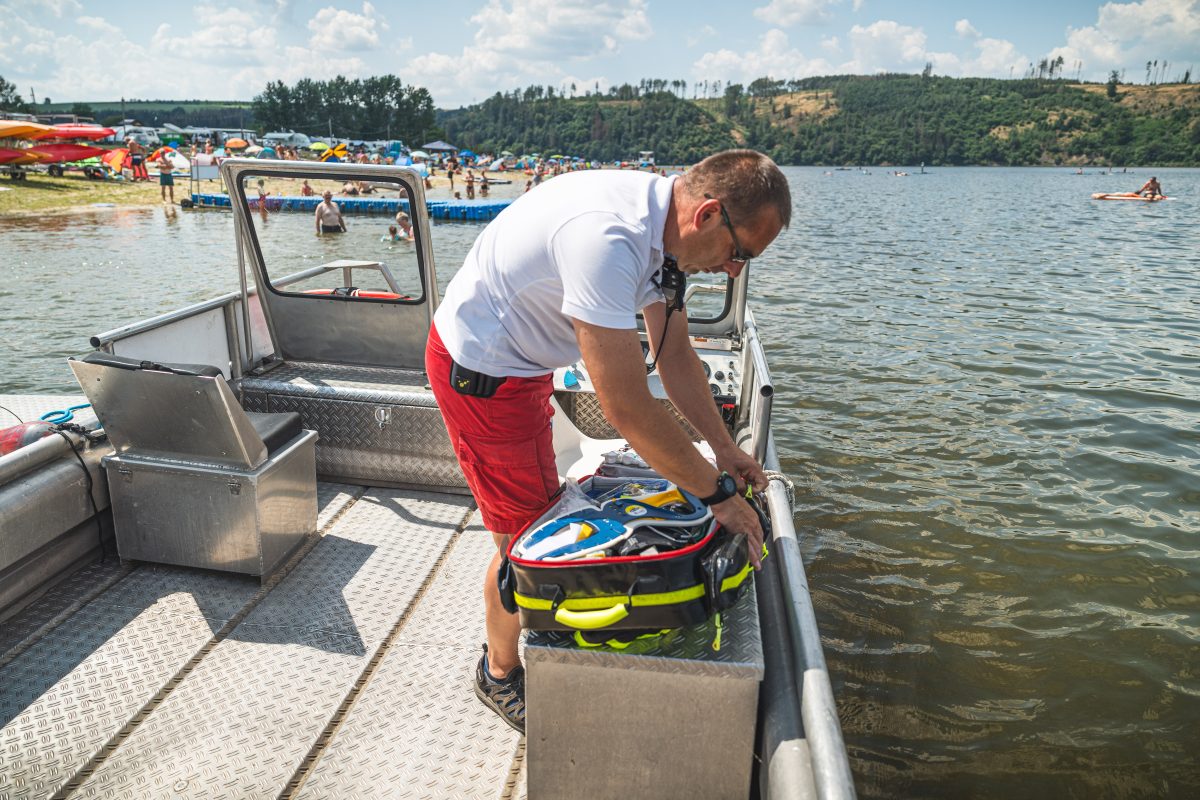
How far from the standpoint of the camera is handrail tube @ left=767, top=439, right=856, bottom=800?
5.60 ft

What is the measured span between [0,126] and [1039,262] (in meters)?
39.5

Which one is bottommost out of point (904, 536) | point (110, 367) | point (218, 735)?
point (904, 536)

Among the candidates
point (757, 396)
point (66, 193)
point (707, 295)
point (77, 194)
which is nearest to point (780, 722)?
point (757, 396)

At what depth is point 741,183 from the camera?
190 centimetres

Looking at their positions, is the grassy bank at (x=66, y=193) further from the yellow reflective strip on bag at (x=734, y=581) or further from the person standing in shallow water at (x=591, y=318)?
the yellow reflective strip on bag at (x=734, y=581)

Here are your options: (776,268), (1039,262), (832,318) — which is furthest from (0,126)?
(1039,262)

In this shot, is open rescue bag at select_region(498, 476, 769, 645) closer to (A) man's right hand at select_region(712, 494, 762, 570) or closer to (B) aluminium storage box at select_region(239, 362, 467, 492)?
(A) man's right hand at select_region(712, 494, 762, 570)

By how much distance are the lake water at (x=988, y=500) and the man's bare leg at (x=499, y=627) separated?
6.81 feet

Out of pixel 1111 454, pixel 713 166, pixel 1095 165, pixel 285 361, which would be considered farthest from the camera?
pixel 1095 165

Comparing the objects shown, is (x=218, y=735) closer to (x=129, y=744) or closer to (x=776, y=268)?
(x=129, y=744)

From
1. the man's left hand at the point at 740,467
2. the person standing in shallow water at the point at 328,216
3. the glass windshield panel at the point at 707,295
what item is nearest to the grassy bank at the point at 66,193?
the glass windshield panel at the point at 707,295

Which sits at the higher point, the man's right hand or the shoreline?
the man's right hand

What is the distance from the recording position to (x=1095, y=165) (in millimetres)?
145750

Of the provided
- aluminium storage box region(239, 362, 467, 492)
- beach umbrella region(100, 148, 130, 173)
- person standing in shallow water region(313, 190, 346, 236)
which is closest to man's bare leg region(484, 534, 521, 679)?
aluminium storage box region(239, 362, 467, 492)
